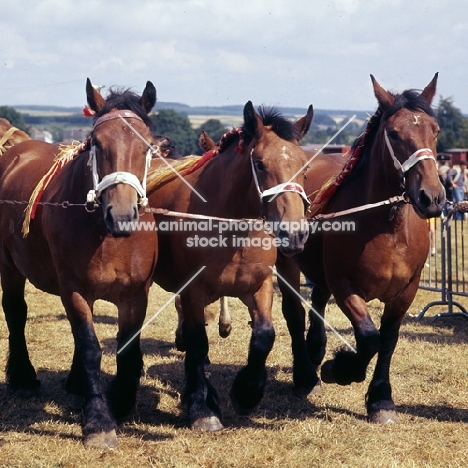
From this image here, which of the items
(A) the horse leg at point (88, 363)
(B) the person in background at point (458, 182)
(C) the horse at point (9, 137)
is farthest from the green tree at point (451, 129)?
(A) the horse leg at point (88, 363)

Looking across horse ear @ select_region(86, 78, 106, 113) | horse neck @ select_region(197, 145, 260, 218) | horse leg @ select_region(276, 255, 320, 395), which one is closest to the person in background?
horse leg @ select_region(276, 255, 320, 395)

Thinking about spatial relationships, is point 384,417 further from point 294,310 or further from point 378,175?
point 378,175

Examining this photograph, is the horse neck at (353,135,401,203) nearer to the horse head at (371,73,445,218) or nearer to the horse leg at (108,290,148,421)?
the horse head at (371,73,445,218)

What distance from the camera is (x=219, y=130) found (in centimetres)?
5728

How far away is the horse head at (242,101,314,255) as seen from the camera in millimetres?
4621

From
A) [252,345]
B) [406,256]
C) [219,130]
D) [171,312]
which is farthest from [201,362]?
[219,130]

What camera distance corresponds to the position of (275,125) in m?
5.06

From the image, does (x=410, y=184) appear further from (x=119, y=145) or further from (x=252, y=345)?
(x=119, y=145)

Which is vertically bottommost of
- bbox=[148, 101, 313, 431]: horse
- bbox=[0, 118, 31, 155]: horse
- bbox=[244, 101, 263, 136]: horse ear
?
bbox=[148, 101, 313, 431]: horse

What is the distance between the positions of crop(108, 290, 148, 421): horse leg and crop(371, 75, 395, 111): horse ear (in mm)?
2129

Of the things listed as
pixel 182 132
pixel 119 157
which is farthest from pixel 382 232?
pixel 182 132

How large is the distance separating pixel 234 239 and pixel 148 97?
1.13 metres

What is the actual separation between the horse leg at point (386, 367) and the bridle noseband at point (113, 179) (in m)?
2.13

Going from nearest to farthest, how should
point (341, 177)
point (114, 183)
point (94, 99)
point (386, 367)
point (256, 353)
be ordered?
point (114, 183) < point (94, 99) < point (256, 353) < point (386, 367) < point (341, 177)
